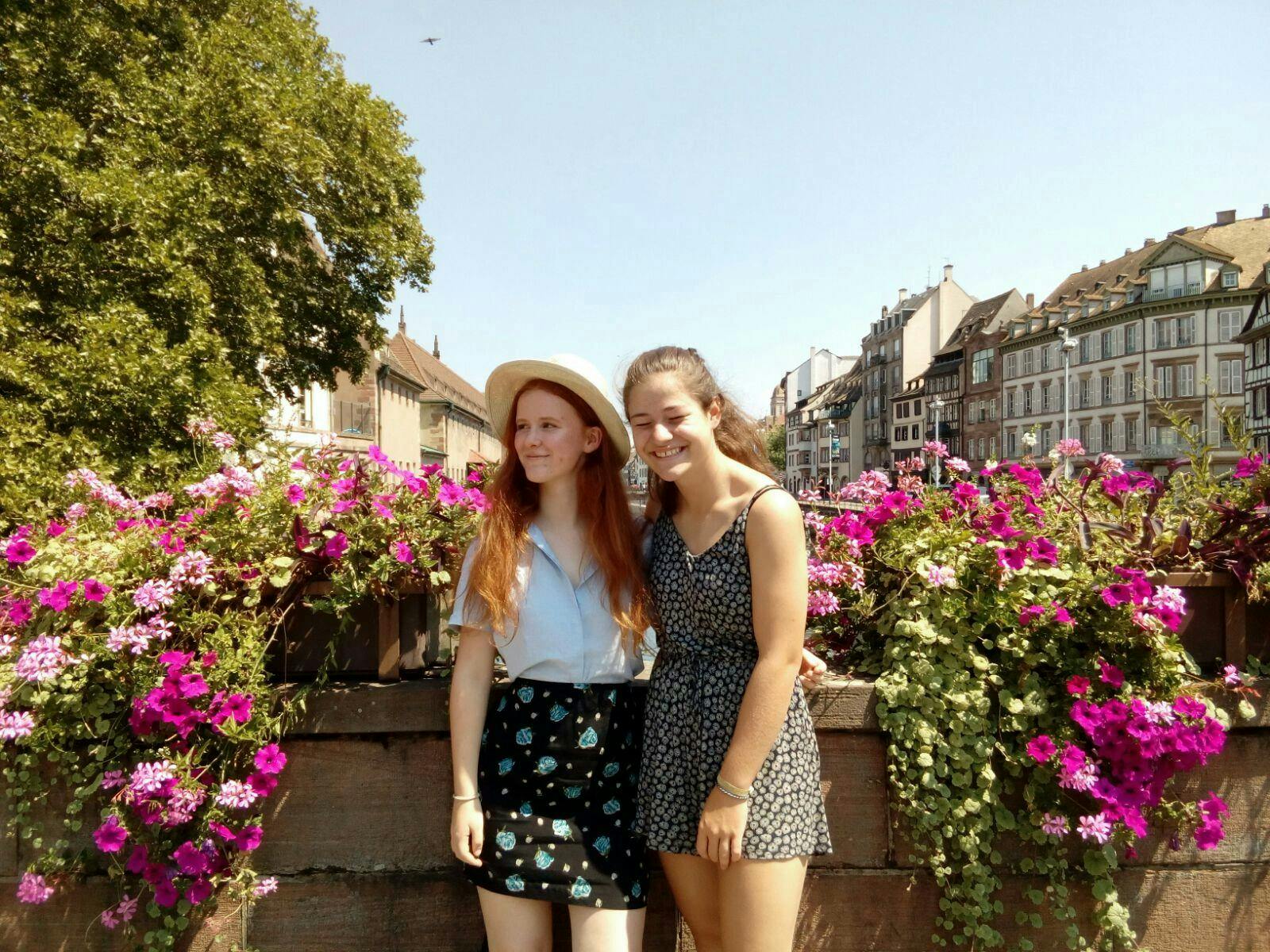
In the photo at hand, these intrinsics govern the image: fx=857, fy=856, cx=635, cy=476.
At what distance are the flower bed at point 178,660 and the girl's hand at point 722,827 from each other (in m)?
0.98

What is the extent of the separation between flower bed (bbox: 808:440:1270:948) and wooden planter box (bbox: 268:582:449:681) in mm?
1230

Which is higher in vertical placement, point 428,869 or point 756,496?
point 756,496

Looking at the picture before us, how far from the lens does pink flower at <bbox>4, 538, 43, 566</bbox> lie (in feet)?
7.95

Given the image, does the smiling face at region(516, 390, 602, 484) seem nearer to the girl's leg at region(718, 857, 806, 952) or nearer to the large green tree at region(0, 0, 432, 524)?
the girl's leg at region(718, 857, 806, 952)

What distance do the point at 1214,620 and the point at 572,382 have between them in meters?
2.01

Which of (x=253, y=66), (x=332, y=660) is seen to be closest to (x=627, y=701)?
(x=332, y=660)

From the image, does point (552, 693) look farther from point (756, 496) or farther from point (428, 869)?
point (428, 869)

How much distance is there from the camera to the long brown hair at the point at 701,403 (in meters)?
2.08

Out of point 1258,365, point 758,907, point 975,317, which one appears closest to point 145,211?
point 758,907

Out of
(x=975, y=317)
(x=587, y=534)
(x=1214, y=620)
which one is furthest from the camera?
(x=975, y=317)

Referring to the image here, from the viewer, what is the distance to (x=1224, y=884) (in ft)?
8.34

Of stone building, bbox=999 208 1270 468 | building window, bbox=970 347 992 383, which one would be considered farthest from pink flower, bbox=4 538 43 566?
building window, bbox=970 347 992 383

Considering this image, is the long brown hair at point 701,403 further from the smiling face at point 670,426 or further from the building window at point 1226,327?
the building window at point 1226,327

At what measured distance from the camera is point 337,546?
7.57ft
